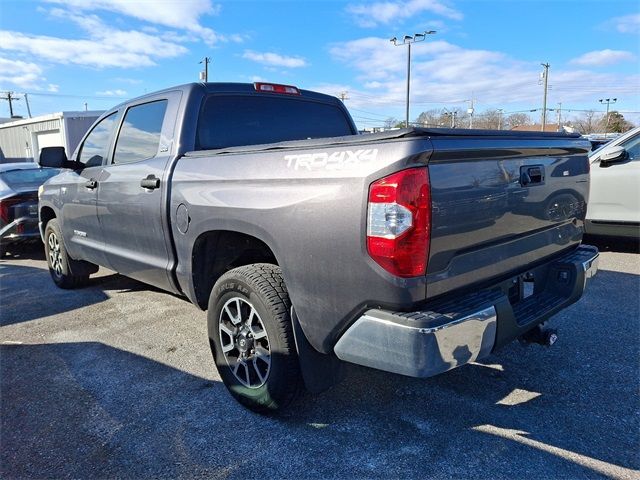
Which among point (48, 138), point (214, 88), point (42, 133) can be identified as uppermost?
point (42, 133)

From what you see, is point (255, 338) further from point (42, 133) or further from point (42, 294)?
point (42, 133)

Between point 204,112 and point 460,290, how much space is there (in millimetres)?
2290

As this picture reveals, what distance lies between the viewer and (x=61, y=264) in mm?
5500

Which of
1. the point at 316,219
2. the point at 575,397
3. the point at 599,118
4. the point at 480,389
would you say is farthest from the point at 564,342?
the point at 599,118

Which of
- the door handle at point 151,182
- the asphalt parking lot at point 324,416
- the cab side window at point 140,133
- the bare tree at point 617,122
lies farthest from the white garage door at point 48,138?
the bare tree at point 617,122

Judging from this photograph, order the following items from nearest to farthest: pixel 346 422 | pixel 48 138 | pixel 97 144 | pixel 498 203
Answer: pixel 498 203 < pixel 346 422 < pixel 97 144 < pixel 48 138

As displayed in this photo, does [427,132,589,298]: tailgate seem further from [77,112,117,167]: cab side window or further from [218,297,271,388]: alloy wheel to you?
[77,112,117,167]: cab side window

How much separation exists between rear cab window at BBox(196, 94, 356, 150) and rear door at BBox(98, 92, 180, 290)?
27 cm

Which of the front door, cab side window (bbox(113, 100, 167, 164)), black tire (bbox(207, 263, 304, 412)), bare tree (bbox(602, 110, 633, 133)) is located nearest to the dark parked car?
the front door

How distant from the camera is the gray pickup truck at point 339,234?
6.58ft

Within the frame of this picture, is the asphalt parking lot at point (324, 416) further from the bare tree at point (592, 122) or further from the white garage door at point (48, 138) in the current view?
the bare tree at point (592, 122)

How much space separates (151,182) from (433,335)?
2.34 meters

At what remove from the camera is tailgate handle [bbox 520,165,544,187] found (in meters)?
2.50

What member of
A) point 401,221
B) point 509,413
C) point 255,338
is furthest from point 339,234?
point 509,413
